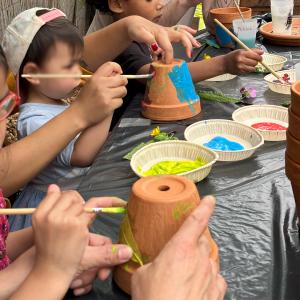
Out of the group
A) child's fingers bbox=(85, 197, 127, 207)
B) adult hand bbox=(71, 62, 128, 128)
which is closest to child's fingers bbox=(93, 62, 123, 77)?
adult hand bbox=(71, 62, 128, 128)

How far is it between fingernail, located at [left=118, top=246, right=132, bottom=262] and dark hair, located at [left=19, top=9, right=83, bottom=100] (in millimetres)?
788

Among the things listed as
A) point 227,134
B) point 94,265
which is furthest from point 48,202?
point 227,134

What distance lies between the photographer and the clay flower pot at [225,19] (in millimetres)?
2295

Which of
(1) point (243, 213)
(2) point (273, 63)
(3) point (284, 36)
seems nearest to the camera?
(1) point (243, 213)

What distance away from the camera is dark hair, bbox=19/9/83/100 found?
1298 millimetres

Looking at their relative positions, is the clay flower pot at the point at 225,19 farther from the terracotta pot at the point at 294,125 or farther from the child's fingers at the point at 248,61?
the terracotta pot at the point at 294,125

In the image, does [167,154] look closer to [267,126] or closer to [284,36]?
[267,126]

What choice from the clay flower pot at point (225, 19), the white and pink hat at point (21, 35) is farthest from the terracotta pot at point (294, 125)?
the clay flower pot at point (225, 19)

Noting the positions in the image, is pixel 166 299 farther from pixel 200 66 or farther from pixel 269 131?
pixel 200 66

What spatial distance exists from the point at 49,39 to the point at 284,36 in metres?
1.37

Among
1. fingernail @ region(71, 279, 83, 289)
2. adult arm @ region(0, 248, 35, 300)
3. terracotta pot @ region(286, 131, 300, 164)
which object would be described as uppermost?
terracotta pot @ region(286, 131, 300, 164)

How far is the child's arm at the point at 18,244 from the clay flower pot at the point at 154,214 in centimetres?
32

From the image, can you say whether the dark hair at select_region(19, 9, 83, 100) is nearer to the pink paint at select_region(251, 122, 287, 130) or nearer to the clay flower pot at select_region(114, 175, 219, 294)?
the pink paint at select_region(251, 122, 287, 130)

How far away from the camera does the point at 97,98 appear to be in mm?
1203
